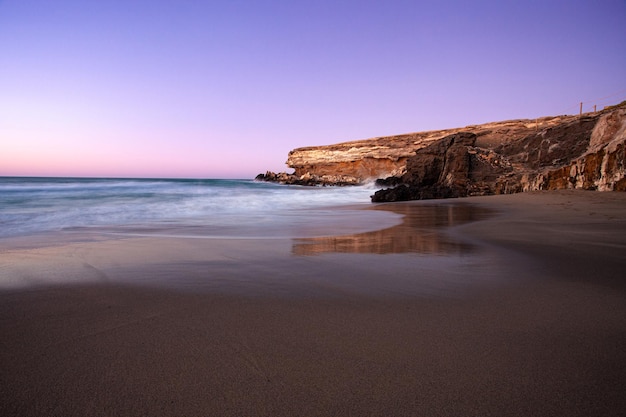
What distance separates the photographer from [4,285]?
92.9 inches

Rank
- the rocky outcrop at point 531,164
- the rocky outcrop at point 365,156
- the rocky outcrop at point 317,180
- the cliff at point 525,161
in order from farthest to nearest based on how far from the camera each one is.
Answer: the rocky outcrop at point 317,180, the rocky outcrop at point 365,156, the cliff at point 525,161, the rocky outcrop at point 531,164

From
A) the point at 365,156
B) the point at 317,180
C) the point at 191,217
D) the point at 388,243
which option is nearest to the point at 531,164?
the point at 388,243

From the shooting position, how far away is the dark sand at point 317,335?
1091mm

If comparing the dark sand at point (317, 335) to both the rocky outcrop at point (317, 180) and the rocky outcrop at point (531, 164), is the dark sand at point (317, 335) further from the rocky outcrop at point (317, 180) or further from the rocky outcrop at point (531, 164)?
the rocky outcrop at point (317, 180)

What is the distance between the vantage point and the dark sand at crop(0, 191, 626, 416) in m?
1.09

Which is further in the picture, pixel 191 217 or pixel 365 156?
pixel 365 156

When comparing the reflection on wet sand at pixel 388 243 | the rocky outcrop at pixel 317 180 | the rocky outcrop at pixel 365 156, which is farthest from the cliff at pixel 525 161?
the rocky outcrop at pixel 317 180

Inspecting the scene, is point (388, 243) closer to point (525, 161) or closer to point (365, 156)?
point (525, 161)

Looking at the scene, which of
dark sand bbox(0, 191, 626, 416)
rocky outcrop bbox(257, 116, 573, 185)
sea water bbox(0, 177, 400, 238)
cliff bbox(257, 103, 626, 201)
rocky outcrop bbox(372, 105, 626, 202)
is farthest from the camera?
rocky outcrop bbox(257, 116, 573, 185)

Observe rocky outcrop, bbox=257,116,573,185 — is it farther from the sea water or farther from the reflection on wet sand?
the reflection on wet sand

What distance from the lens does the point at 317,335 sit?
1529 mm

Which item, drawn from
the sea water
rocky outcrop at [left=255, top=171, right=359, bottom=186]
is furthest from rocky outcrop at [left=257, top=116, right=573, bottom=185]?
the sea water

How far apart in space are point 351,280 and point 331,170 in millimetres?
35587

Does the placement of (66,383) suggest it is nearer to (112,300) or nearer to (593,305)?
(112,300)
